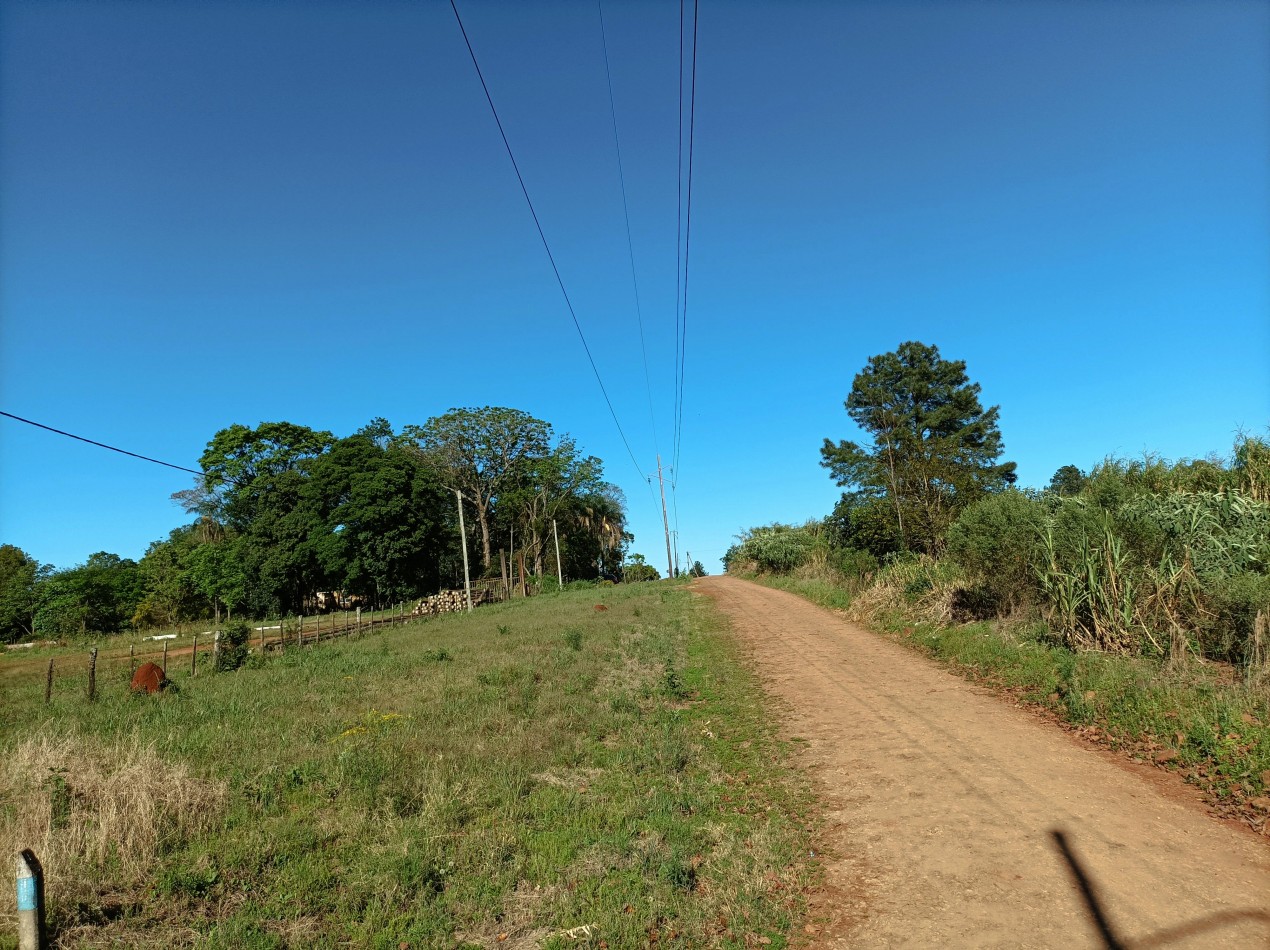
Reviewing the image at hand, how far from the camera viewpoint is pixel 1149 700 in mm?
7020

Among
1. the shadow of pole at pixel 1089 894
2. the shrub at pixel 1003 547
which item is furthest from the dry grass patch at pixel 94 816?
the shrub at pixel 1003 547

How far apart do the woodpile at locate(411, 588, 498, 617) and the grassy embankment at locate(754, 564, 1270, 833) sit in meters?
34.5

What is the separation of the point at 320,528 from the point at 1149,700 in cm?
4494

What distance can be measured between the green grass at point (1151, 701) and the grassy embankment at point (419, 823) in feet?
12.4

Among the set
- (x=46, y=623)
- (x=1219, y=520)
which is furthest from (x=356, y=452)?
(x=1219, y=520)

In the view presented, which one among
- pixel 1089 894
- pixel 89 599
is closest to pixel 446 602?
pixel 89 599

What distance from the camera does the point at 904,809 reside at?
5.67 meters

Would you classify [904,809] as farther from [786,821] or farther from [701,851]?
[701,851]

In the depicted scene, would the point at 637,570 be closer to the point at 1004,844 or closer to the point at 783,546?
the point at 783,546

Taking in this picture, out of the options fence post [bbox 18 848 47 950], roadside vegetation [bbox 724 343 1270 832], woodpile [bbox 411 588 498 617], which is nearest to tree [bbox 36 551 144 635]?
woodpile [bbox 411 588 498 617]

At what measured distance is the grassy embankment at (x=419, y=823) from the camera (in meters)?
4.34

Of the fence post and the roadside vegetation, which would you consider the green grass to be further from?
the fence post

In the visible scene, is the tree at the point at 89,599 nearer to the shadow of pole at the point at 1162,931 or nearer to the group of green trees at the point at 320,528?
the group of green trees at the point at 320,528

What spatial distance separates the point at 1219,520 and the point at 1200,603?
2732 millimetres
